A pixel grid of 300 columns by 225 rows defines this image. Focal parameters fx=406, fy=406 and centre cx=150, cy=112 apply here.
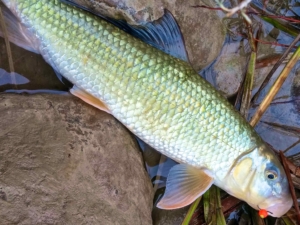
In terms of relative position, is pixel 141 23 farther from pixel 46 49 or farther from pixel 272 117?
pixel 272 117

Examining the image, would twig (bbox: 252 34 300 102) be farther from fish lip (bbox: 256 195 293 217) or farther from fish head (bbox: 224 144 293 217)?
fish lip (bbox: 256 195 293 217)

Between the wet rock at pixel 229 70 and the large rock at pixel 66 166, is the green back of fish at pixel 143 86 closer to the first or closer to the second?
the large rock at pixel 66 166

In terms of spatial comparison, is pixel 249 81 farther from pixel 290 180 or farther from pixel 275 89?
pixel 290 180

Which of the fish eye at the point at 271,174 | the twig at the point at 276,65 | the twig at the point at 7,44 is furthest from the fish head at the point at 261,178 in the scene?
the twig at the point at 7,44

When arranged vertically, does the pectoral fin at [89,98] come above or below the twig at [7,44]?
below

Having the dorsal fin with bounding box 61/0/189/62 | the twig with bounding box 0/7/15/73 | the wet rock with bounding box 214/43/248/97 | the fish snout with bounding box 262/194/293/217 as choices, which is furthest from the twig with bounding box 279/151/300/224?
the twig with bounding box 0/7/15/73

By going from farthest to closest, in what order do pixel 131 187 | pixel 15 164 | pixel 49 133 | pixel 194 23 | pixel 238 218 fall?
pixel 238 218 < pixel 194 23 < pixel 131 187 < pixel 49 133 < pixel 15 164

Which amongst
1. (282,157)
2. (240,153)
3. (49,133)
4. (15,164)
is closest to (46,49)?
(49,133)
